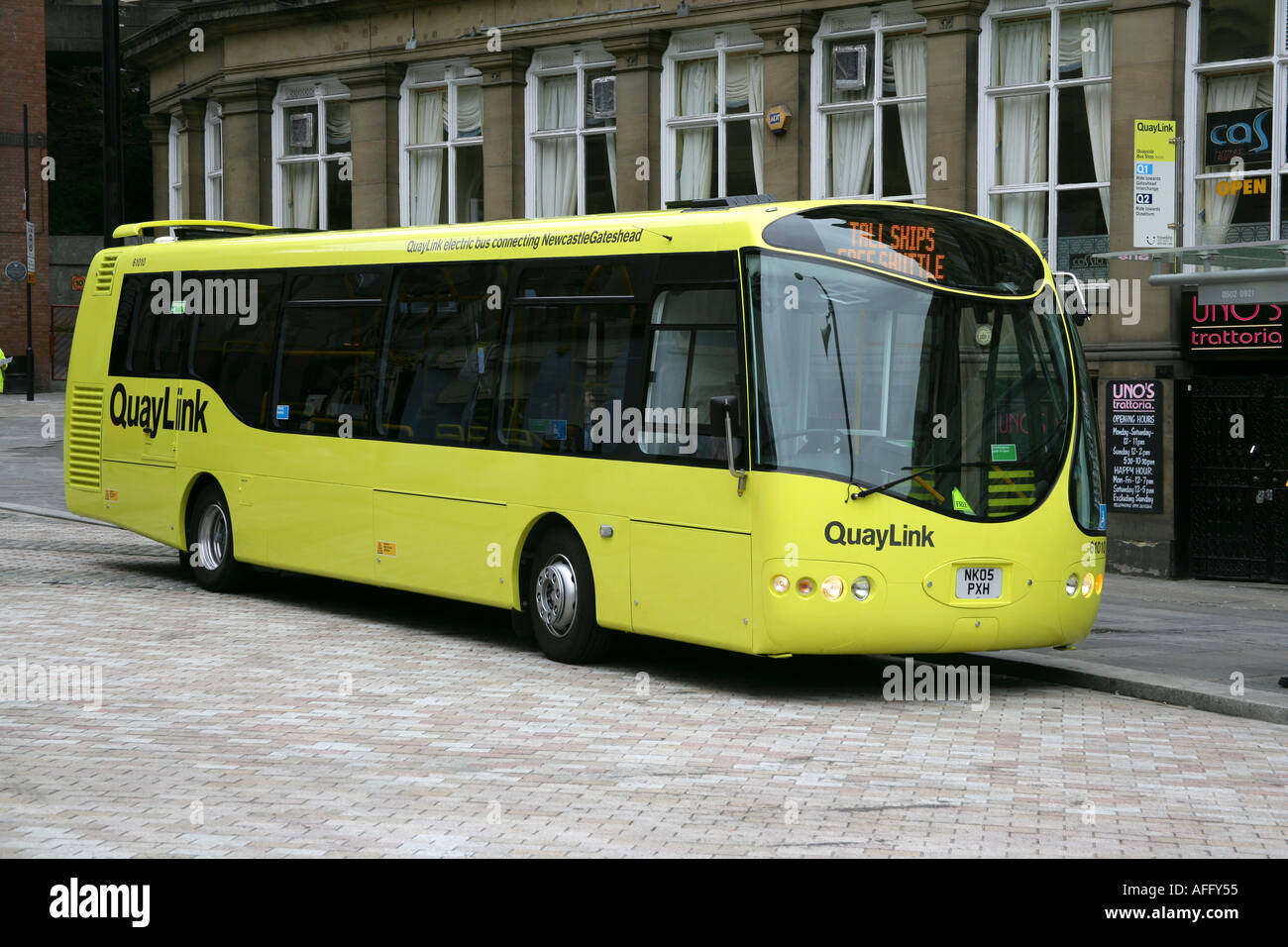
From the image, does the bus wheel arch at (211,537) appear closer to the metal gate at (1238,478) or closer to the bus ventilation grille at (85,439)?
the bus ventilation grille at (85,439)

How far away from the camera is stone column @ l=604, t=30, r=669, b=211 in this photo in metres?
24.1

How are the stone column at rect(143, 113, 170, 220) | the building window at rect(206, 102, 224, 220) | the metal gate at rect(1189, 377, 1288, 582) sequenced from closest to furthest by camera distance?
the metal gate at rect(1189, 377, 1288, 582) < the building window at rect(206, 102, 224, 220) < the stone column at rect(143, 113, 170, 220)

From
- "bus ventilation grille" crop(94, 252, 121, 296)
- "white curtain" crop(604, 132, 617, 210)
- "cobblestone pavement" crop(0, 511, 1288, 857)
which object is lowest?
"cobblestone pavement" crop(0, 511, 1288, 857)

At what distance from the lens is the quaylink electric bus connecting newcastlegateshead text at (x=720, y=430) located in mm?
10578

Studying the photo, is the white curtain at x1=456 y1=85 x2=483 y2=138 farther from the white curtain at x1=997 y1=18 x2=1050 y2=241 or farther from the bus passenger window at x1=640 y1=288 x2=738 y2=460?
the bus passenger window at x1=640 y1=288 x2=738 y2=460

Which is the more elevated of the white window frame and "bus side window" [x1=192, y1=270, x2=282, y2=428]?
the white window frame

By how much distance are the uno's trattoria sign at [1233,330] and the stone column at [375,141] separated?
13543 millimetres

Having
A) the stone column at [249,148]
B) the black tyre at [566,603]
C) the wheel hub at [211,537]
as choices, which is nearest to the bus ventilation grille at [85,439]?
the wheel hub at [211,537]

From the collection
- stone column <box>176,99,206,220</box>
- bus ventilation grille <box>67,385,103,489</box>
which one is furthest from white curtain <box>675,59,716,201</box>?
stone column <box>176,99,206,220</box>

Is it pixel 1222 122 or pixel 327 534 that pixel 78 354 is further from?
pixel 1222 122

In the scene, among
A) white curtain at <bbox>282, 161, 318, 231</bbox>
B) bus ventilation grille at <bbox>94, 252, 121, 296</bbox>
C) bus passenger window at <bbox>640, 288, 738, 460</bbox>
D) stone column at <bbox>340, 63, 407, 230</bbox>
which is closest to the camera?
bus passenger window at <bbox>640, 288, 738, 460</bbox>

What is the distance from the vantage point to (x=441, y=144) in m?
27.4

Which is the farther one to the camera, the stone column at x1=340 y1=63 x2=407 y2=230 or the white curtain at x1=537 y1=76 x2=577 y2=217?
the stone column at x1=340 y1=63 x2=407 y2=230

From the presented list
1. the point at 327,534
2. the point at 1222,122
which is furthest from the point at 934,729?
the point at 1222,122
